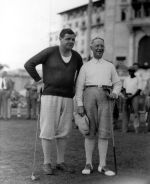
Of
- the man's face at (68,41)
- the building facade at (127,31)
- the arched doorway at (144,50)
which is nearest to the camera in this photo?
the man's face at (68,41)

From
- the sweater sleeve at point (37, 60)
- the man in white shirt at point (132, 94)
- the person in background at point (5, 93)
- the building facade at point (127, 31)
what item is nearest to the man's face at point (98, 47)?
the sweater sleeve at point (37, 60)

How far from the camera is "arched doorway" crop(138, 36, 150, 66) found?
5803 centimetres

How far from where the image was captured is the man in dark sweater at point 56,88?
6.39m

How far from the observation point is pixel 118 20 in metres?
60.6

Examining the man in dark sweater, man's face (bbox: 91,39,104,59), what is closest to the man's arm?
the man in dark sweater

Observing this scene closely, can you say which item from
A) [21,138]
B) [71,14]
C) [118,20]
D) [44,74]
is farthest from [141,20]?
[44,74]

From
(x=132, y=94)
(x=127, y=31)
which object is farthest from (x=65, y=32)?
(x=127, y=31)

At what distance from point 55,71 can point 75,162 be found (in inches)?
66.7

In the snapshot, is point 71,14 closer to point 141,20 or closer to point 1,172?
point 141,20

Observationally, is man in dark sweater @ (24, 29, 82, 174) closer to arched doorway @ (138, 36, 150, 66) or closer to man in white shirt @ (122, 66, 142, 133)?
man in white shirt @ (122, 66, 142, 133)

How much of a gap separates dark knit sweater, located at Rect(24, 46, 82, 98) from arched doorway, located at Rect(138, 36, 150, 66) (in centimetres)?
5227

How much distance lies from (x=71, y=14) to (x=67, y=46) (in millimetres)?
93104

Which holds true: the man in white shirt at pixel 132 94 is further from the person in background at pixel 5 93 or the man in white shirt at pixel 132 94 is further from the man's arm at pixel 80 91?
the man's arm at pixel 80 91

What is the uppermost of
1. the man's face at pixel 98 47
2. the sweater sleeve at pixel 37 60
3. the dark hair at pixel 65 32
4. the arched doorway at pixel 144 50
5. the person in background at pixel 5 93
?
the arched doorway at pixel 144 50
